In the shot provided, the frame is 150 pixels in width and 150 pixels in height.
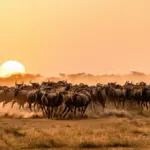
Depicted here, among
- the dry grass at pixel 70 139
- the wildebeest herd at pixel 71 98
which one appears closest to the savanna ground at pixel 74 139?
the dry grass at pixel 70 139

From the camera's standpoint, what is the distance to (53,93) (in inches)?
1394

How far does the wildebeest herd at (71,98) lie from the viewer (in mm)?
35000

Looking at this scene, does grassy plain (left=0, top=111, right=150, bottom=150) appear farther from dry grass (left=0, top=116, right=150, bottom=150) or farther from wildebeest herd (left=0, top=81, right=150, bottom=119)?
wildebeest herd (left=0, top=81, right=150, bottom=119)

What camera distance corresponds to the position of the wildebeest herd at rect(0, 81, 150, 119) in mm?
35000

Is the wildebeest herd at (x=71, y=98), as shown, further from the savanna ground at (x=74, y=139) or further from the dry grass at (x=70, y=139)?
the dry grass at (x=70, y=139)

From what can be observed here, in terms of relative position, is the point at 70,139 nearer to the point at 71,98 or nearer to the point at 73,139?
the point at 73,139

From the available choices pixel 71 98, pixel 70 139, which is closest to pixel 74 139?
pixel 70 139

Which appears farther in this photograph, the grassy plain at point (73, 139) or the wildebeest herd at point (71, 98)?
the wildebeest herd at point (71, 98)

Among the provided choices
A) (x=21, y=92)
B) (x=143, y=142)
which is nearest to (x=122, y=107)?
(x=21, y=92)

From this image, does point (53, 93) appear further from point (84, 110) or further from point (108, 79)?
point (108, 79)

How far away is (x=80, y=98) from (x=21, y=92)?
745 centimetres

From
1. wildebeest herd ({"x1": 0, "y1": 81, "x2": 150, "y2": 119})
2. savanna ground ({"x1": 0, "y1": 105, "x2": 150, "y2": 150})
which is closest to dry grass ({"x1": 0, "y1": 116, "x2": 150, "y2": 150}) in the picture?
savanna ground ({"x1": 0, "y1": 105, "x2": 150, "y2": 150})

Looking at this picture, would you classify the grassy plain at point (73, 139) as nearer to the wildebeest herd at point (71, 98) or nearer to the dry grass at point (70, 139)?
the dry grass at point (70, 139)

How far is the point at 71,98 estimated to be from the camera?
113 ft
